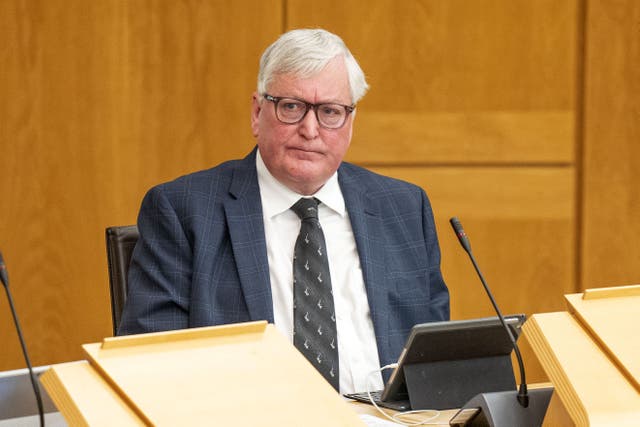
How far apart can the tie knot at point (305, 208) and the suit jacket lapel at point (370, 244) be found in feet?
0.34

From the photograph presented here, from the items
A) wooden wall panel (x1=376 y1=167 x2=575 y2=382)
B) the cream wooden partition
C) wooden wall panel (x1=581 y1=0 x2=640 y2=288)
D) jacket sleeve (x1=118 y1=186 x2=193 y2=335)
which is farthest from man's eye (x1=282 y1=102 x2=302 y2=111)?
wooden wall panel (x1=581 y1=0 x2=640 y2=288)

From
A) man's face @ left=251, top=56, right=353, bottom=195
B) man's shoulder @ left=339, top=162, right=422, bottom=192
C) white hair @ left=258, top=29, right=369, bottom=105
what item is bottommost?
man's shoulder @ left=339, top=162, right=422, bottom=192

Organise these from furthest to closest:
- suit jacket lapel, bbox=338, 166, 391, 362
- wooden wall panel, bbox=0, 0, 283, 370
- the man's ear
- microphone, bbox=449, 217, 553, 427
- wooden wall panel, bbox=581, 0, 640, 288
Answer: wooden wall panel, bbox=581, 0, 640, 288
wooden wall panel, bbox=0, 0, 283, 370
the man's ear
suit jacket lapel, bbox=338, 166, 391, 362
microphone, bbox=449, 217, 553, 427

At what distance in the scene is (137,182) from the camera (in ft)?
13.0

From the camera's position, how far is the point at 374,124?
4.12 m

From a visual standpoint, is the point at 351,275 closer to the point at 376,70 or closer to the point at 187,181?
the point at 187,181

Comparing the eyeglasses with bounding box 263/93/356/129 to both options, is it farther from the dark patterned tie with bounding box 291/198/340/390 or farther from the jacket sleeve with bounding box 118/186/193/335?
the jacket sleeve with bounding box 118/186/193/335

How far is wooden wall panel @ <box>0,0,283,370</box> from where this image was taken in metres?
3.87

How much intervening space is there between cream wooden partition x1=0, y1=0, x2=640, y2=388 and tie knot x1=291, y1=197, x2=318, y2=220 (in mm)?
1543

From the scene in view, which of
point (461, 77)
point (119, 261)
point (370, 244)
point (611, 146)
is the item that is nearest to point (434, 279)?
point (370, 244)

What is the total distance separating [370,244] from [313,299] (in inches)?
9.1

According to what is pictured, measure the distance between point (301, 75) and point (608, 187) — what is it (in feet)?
7.22

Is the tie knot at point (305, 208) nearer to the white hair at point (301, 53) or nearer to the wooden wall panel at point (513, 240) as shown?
the white hair at point (301, 53)

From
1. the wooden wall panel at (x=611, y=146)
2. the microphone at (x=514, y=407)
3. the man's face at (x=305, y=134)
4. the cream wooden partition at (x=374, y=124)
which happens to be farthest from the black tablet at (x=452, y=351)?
the wooden wall panel at (x=611, y=146)
